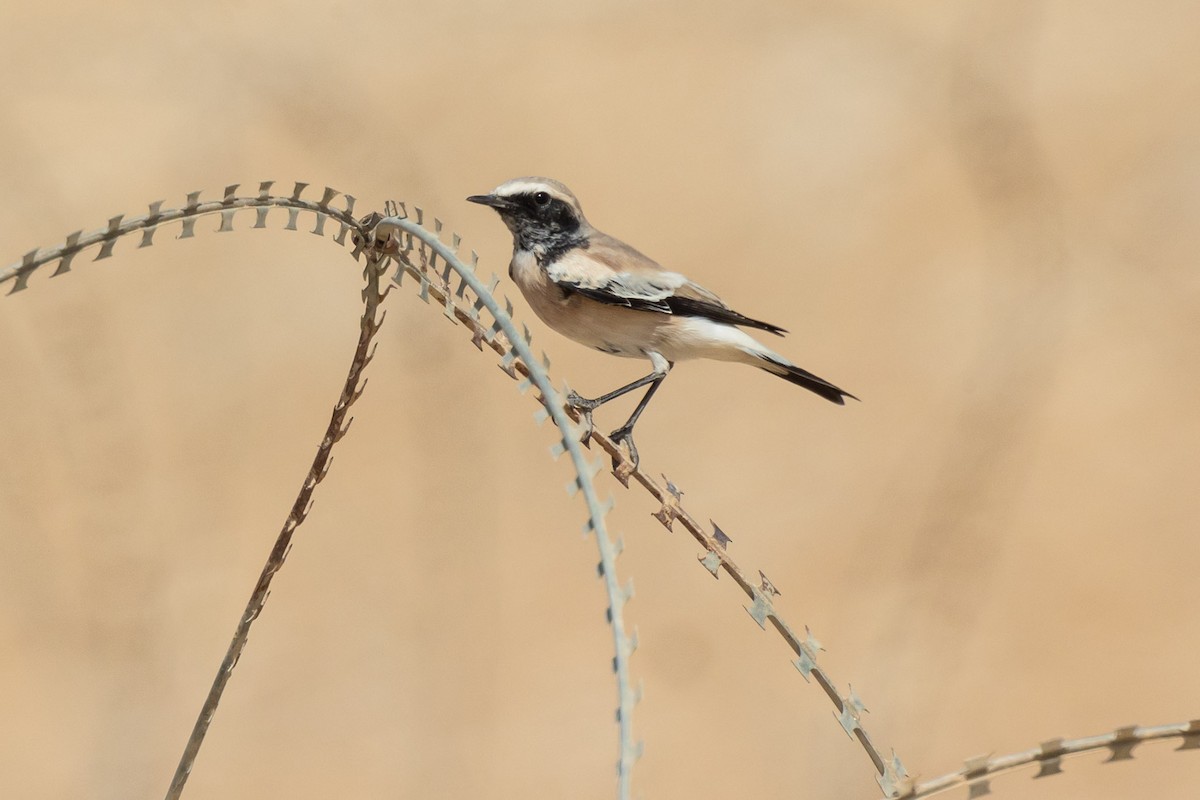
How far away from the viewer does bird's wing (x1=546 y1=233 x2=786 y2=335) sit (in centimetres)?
411

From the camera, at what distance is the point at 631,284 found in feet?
13.5

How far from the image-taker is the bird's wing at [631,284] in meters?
4.11

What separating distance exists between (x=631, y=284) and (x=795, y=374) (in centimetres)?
60

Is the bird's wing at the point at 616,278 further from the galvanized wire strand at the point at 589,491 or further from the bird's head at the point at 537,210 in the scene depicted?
the galvanized wire strand at the point at 589,491

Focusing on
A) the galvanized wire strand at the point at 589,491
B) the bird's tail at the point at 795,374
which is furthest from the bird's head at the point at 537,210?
the galvanized wire strand at the point at 589,491

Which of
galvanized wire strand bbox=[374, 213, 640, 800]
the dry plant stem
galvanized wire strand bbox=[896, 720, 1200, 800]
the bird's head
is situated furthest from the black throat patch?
galvanized wire strand bbox=[896, 720, 1200, 800]

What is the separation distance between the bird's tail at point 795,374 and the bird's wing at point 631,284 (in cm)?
16

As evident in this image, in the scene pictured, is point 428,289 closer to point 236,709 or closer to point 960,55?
point 236,709

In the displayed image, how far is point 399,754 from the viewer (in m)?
9.69

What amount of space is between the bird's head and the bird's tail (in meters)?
0.76

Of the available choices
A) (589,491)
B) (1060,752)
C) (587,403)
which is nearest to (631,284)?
(587,403)

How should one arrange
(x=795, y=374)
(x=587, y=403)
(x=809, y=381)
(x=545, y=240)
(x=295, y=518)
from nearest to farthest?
(x=295, y=518) → (x=587, y=403) → (x=809, y=381) → (x=795, y=374) → (x=545, y=240)

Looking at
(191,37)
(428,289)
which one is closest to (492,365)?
(191,37)

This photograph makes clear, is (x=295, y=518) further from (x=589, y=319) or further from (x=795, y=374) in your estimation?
(x=795, y=374)
